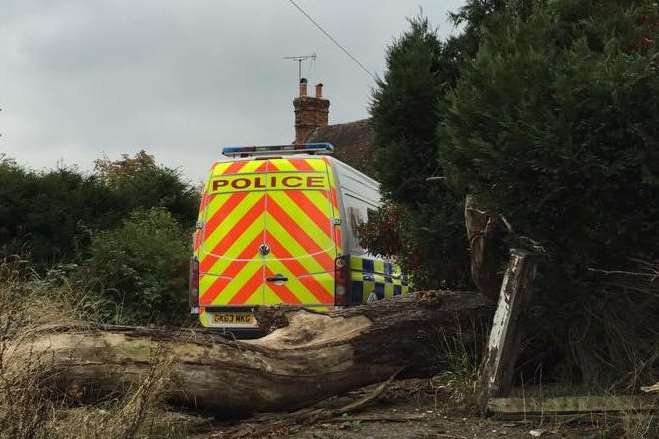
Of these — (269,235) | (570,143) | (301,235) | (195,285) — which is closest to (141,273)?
(195,285)

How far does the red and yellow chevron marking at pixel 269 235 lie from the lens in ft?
28.3

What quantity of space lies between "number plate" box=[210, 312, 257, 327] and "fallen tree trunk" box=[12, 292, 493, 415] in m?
1.73

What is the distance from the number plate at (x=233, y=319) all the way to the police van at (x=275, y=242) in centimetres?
1

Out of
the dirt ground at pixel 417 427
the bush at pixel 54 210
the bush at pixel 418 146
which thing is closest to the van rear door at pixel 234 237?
the bush at pixel 418 146

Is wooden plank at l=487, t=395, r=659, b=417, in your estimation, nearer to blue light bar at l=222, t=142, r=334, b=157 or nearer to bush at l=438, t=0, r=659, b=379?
bush at l=438, t=0, r=659, b=379

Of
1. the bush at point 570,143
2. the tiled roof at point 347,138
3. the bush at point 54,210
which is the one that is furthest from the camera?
the tiled roof at point 347,138

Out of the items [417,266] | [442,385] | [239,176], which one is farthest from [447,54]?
[442,385]

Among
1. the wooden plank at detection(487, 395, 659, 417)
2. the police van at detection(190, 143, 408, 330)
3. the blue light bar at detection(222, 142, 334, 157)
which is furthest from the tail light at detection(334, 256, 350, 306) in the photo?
the wooden plank at detection(487, 395, 659, 417)

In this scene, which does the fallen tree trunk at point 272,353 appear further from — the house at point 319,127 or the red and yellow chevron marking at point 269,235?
the house at point 319,127

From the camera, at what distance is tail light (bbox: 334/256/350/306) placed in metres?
8.48

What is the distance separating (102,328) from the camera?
569 centimetres

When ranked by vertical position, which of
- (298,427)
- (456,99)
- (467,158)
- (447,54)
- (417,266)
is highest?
(447,54)

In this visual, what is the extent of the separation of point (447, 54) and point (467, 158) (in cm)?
248

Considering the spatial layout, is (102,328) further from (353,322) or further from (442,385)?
(442,385)
